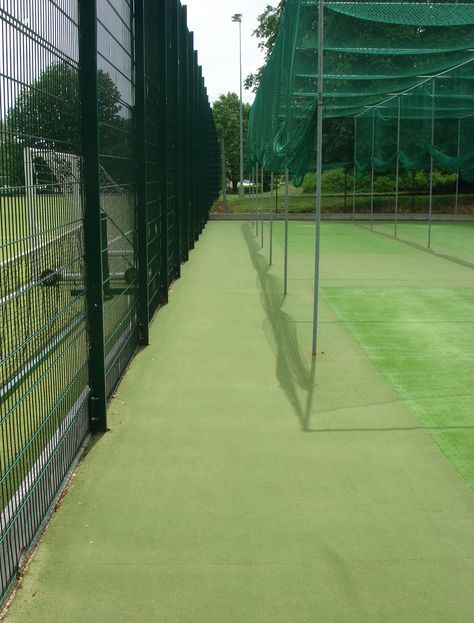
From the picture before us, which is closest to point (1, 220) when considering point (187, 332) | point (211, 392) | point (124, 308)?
point (211, 392)

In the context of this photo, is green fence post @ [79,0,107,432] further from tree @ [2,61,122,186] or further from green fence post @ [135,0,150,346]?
green fence post @ [135,0,150,346]

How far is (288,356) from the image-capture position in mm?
6582

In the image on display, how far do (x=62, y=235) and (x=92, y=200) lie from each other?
2.28 feet

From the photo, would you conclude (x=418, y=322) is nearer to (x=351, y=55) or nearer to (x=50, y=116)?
(x=351, y=55)

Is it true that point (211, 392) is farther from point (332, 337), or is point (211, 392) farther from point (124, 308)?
point (332, 337)

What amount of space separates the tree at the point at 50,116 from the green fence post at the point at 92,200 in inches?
3.4

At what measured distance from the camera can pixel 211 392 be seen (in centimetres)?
550

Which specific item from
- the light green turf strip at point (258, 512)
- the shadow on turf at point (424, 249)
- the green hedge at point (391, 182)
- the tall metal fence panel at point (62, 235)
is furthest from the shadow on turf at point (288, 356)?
the green hedge at point (391, 182)

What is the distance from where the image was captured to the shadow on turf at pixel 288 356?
530 cm

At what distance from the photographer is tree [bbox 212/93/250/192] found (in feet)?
169

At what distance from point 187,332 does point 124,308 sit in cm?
155

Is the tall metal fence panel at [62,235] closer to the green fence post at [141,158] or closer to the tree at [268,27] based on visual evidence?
A: the green fence post at [141,158]

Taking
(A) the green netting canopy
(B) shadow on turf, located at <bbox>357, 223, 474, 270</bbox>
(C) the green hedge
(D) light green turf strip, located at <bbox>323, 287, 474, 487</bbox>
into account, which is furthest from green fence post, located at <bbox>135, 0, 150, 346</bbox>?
(C) the green hedge

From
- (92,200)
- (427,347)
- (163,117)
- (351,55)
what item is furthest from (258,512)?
(351,55)
